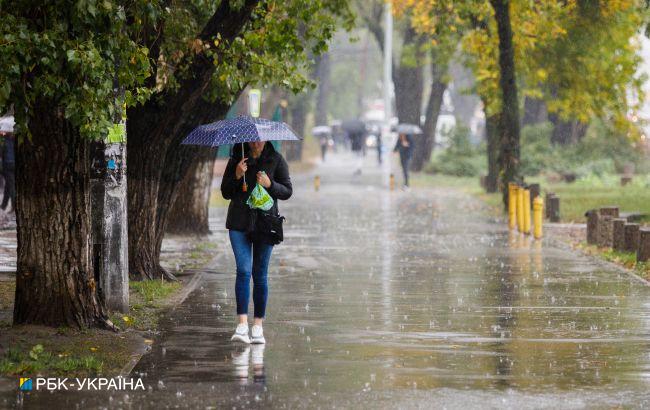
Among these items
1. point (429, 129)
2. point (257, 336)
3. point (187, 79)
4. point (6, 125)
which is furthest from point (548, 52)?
point (257, 336)

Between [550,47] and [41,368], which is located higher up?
[550,47]

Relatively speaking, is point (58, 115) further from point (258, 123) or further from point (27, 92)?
point (258, 123)

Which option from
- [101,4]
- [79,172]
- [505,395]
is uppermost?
[101,4]

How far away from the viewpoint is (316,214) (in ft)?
97.5

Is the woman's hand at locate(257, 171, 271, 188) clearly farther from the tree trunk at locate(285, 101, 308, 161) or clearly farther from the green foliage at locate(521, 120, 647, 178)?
the tree trunk at locate(285, 101, 308, 161)

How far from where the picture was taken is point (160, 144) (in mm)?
15016

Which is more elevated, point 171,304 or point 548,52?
point 548,52

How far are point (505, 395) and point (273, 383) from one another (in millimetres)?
1586

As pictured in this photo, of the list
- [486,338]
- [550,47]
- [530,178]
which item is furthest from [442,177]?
[486,338]

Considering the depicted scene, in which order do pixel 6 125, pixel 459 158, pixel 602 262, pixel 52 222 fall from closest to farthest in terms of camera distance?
pixel 52 222 → pixel 602 262 → pixel 6 125 → pixel 459 158

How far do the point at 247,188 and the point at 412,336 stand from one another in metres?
1.91

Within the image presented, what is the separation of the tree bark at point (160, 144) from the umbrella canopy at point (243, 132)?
9.50 feet

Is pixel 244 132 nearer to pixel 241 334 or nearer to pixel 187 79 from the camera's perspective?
pixel 241 334

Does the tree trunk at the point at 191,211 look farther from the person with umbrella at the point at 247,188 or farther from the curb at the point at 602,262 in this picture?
the person with umbrella at the point at 247,188
